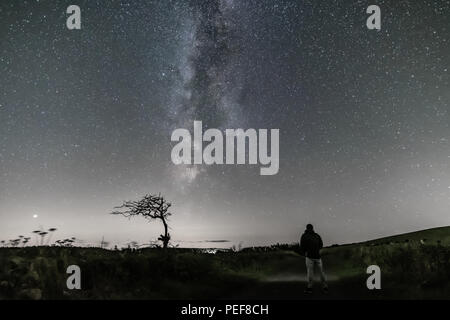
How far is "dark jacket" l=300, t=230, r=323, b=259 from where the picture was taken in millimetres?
14695

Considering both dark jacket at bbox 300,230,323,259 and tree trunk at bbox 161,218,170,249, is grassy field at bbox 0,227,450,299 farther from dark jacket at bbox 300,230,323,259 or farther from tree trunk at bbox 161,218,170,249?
tree trunk at bbox 161,218,170,249

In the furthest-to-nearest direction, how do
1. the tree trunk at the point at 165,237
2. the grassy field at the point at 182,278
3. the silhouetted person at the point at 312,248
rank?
the tree trunk at the point at 165,237 → the silhouetted person at the point at 312,248 → the grassy field at the point at 182,278

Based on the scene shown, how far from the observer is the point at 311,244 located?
14.7 metres

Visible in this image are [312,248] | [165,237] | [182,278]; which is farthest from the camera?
[165,237]

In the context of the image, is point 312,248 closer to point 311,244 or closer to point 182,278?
point 311,244

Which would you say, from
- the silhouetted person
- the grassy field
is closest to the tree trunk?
the grassy field

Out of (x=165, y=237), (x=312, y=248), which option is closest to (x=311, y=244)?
(x=312, y=248)

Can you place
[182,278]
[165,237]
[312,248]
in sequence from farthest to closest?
[165,237]
[182,278]
[312,248]

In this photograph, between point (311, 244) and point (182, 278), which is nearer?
point (311, 244)

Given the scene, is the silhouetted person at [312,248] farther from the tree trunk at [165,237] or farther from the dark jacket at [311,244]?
the tree trunk at [165,237]

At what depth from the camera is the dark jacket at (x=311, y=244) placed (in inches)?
579

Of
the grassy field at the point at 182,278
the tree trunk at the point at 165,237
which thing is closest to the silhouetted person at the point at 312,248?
the grassy field at the point at 182,278
